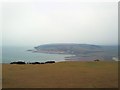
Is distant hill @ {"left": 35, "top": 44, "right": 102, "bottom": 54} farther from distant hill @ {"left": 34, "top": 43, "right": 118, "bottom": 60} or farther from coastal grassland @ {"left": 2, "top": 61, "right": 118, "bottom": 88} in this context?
coastal grassland @ {"left": 2, "top": 61, "right": 118, "bottom": 88}

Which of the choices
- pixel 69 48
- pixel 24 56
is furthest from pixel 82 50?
pixel 24 56

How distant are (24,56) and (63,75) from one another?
49 cm

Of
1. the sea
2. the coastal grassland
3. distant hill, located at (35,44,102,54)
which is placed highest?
distant hill, located at (35,44,102,54)

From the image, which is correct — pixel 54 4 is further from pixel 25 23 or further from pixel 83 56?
pixel 83 56

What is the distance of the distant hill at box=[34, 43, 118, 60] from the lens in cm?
204

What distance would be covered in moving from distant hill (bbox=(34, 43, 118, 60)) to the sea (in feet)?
0.19

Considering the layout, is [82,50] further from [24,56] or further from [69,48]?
[24,56]

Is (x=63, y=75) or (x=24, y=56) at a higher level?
(x=24, y=56)

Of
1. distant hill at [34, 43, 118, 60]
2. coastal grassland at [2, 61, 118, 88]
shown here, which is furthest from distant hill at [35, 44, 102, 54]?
coastal grassland at [2, 61, 118, 88]

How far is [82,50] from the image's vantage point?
6.84ft

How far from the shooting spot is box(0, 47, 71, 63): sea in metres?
2.00

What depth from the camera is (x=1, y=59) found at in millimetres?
2039

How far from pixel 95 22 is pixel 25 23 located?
2.60 feet

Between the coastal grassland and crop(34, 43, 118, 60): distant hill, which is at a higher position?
crop(34, 43, 118, 60): distant hill
